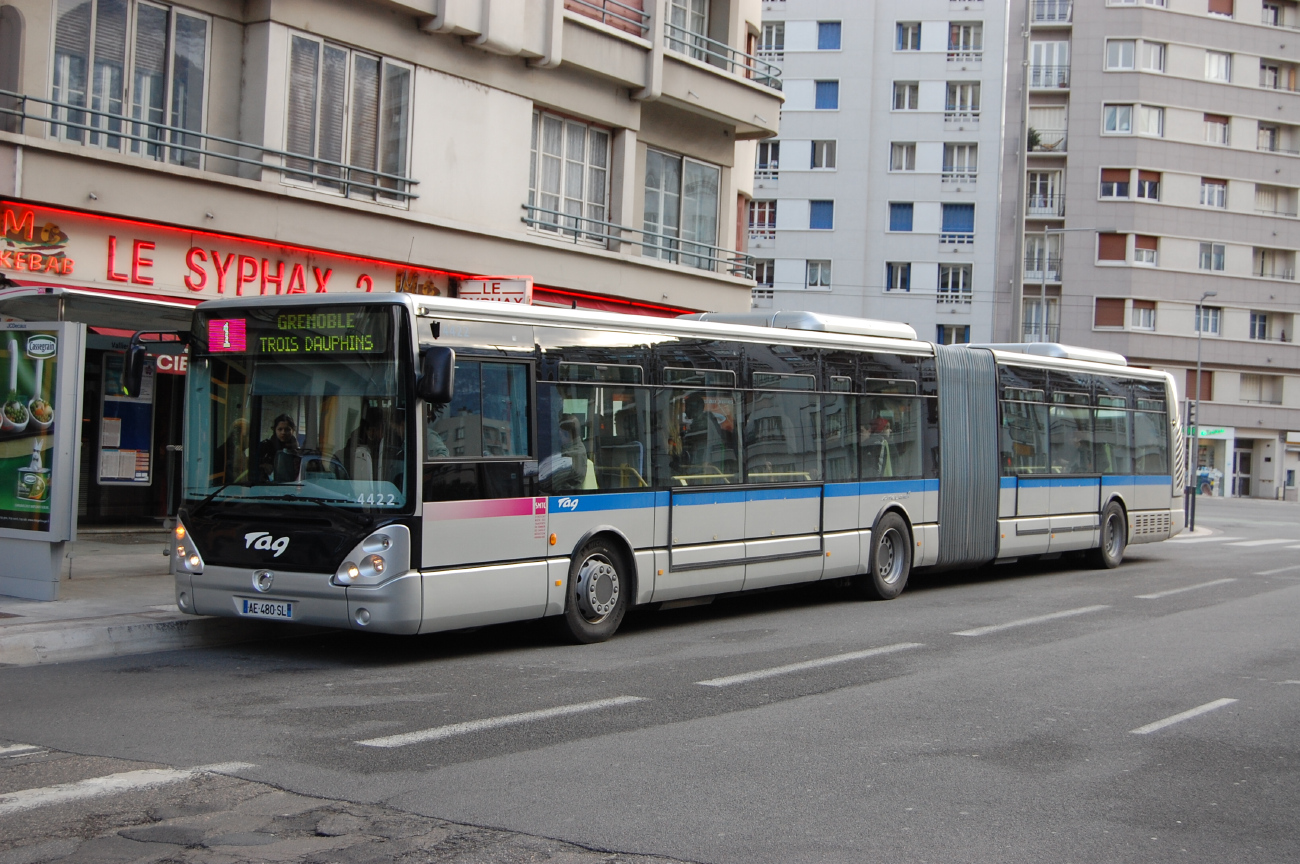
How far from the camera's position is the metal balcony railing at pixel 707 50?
23.4 meters

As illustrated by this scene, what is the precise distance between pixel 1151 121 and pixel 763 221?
2062cm

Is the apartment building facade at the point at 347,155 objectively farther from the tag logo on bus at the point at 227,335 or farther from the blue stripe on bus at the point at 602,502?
the blue stripe on bus at the point at 602,502

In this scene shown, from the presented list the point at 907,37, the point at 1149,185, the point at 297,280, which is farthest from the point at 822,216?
the point at 297,280

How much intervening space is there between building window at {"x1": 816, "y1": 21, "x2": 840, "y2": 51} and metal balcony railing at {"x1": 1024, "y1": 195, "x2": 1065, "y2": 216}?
13.6m

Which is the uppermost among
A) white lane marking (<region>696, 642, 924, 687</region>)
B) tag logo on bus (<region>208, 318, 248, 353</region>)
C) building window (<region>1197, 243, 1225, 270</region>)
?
building window (<region>1197, 243, 1225, 270</region>)

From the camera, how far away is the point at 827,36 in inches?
2501

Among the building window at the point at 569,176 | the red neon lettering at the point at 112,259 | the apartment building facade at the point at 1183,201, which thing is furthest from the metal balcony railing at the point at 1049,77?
the red neon lettering at the point at 112,259

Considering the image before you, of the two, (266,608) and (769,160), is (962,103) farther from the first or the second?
(266,608)

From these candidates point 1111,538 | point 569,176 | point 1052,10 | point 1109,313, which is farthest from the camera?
point 1052,10

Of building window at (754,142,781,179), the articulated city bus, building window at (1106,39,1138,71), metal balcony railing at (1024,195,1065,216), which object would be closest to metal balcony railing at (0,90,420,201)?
the articulated city bus

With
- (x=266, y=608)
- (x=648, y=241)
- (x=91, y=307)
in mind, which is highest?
(x=648, y=241)

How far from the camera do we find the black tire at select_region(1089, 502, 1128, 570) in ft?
65.7

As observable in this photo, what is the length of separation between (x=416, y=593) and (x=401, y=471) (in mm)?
891

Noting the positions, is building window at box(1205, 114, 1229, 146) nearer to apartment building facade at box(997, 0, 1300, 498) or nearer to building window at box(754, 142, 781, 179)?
apartment building facade at box(997, 0, 1300, 498)
